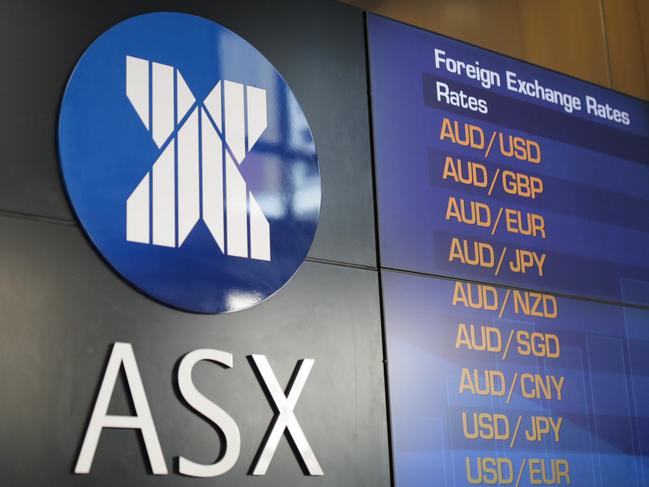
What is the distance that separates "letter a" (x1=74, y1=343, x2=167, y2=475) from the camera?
247cm

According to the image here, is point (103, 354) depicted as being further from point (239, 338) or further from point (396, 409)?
point (396, 409)

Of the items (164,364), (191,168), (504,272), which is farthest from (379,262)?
(164,364)

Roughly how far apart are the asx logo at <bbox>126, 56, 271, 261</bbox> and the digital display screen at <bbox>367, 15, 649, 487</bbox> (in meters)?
0.53

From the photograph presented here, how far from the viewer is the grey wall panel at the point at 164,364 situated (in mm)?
2416

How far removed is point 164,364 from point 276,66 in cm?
106

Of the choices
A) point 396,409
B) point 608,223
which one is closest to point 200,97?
point 396,409

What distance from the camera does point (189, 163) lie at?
2.84 m

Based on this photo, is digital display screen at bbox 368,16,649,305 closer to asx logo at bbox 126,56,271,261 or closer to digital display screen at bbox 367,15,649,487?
digital display screen at bbox 367,15,649,487

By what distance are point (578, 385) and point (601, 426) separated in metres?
0.17

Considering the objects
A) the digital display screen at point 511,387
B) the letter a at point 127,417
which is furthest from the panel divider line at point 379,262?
the letter a at point 127,417

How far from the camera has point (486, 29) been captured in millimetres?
4750

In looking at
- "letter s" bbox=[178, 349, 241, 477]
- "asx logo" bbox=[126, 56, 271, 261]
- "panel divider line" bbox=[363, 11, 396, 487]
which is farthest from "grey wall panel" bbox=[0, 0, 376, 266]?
"letter s" bbox=[178, 349, 241, 477]

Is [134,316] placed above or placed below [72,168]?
below

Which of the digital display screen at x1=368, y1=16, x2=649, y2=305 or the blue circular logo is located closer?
Answer: the blue circular logo
